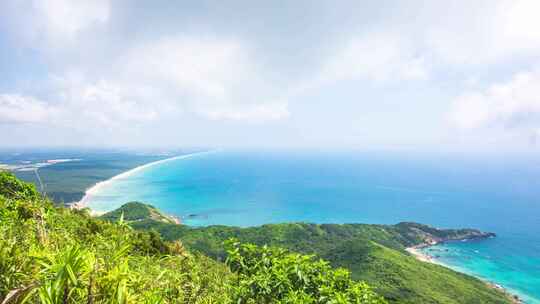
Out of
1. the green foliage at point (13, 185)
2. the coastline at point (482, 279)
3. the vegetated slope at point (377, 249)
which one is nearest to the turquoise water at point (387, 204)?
the coastline at point (482, 279)

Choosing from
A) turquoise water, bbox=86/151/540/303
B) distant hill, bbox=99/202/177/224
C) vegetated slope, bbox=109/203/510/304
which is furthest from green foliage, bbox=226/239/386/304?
distant hill, bbox=99/202/177/224

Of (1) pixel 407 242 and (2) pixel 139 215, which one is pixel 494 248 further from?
(2) pixel 139 215

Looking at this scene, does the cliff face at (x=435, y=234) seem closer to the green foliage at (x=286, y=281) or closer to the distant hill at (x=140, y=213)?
the distant hill at (x=140, y=213)

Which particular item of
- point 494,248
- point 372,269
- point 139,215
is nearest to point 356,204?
point 494,248

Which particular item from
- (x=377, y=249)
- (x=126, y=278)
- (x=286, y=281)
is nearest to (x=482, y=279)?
(x=377, y=249)

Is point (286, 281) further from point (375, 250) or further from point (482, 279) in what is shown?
point (482, 279)

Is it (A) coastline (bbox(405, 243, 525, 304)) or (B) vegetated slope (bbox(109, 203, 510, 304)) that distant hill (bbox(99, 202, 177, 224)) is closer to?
(B) vegetated slope (bbox(109, 203, 510, 304))
